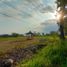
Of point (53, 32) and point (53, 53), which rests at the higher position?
point (53, 32)

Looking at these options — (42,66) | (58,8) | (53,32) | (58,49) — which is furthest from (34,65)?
(58,8)

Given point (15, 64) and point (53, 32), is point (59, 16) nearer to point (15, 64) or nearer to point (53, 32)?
point (53, 32)

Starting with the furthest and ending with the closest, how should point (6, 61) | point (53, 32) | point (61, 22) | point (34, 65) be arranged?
point (61, 22), point (53, 32), point (6, 61), point (34, 65)

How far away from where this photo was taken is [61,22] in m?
24.2

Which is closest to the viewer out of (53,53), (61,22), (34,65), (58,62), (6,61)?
(34,65)

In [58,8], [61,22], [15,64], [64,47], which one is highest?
[58,8]

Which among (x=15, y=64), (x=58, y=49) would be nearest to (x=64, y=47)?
(x=58, y=49)

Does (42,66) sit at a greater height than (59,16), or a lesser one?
lesser

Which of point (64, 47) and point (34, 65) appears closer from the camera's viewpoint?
point (34, 65)

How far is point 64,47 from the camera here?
1338cm

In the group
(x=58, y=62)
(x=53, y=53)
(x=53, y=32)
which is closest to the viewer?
(x=58, y=62)

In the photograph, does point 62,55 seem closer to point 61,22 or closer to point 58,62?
point 58,62

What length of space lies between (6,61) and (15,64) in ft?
2.64

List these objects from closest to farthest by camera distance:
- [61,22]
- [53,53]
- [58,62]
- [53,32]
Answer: [58,62] → [53,53] → [53,32] → [61,22]
